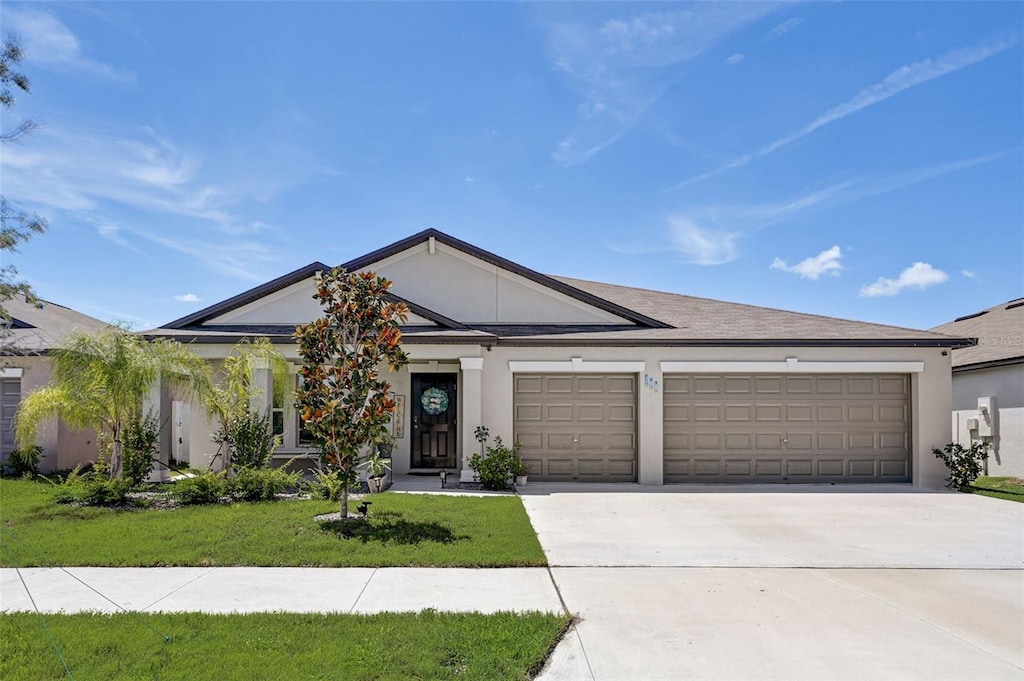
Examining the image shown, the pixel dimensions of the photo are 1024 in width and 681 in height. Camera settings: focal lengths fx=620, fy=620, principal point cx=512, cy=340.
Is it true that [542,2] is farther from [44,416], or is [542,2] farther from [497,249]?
[44,416]

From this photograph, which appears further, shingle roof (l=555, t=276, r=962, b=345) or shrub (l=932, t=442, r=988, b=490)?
shingle roof (l=555, t=276, r=962, b=345)

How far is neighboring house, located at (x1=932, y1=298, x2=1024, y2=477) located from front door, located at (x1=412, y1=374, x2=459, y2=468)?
42.4 ft

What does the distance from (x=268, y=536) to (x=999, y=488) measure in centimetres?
1463

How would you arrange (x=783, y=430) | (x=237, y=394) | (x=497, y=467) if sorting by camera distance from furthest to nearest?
(x=783, y=430), (x=497, y=467), (x=237, y=394)

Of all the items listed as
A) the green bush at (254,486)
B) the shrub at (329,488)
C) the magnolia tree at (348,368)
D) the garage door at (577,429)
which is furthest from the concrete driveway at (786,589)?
the green bush at (254,486)

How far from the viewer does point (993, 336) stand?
17.1 meters

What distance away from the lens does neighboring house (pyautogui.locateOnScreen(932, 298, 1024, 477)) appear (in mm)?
14500

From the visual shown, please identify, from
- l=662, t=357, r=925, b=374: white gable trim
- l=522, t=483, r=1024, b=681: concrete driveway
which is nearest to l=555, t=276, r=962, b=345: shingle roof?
l=662, t=357, r=925, b=374: white gable trim

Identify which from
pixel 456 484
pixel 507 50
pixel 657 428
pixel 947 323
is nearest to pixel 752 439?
pixel 657 428

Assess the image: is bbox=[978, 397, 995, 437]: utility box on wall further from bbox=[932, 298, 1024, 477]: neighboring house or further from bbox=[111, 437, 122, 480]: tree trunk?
bbox=[111, 437, 122, 480]: tree trunk

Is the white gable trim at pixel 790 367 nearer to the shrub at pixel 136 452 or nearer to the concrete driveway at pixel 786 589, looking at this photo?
the concrete driveway at pixel 786 589

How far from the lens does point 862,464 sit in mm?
13625

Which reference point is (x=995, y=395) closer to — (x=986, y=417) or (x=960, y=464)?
(x=986, y=417)

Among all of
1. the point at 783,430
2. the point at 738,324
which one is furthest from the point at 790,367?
the point at 738,324
